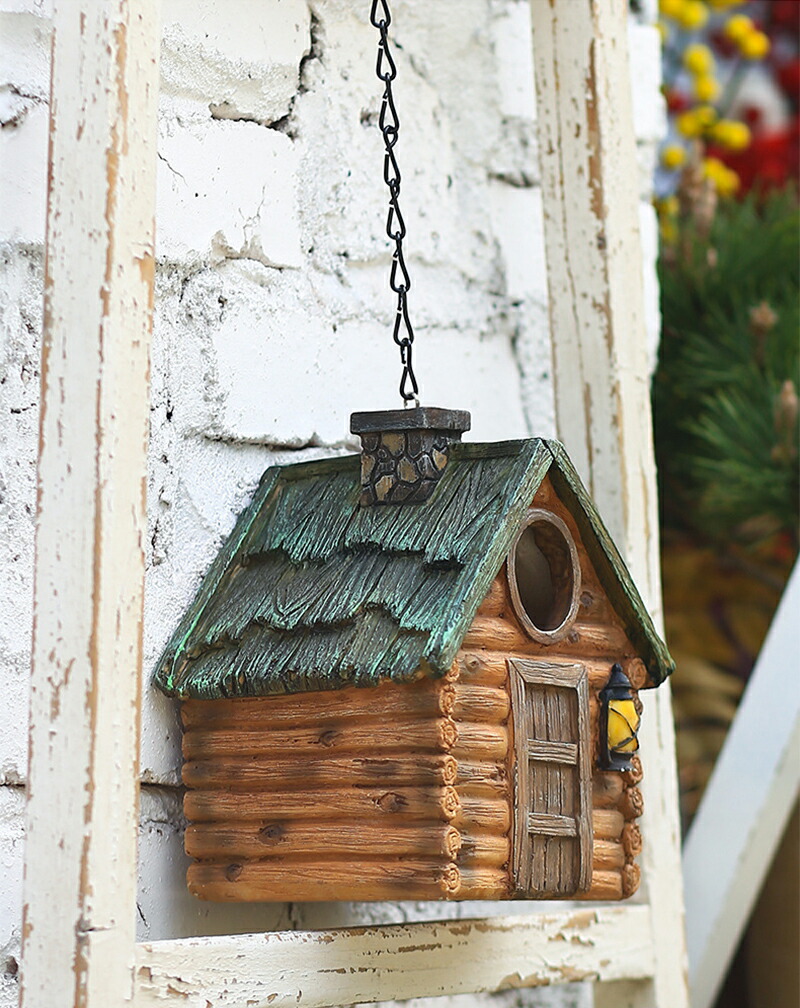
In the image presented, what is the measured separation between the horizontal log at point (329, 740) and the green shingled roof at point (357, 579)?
3 cm

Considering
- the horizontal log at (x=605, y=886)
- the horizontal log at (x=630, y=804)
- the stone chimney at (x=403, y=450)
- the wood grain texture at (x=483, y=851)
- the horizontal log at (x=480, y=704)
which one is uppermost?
the stone chimney at (x=403, y=450)

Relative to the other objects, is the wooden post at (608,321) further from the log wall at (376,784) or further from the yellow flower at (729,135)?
the yellow flower at (729,135)

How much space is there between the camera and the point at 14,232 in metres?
0.95

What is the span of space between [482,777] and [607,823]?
15 cm

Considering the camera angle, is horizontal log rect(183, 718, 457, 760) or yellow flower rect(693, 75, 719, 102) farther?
yellow flower rect(693, 75, 719, 102)

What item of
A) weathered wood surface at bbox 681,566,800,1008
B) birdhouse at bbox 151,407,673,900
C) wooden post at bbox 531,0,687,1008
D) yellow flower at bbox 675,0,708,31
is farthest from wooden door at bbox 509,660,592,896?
yellow flower at bbox 675,0,708,31

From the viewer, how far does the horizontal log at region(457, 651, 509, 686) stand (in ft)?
2.92

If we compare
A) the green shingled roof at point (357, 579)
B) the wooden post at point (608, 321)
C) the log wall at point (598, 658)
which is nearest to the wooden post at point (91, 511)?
the green shingled roof at point (357, 579)

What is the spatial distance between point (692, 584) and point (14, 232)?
1188 mm

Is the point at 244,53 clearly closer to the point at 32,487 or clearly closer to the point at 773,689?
the point at 32,487

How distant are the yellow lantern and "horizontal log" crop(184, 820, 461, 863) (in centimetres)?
15

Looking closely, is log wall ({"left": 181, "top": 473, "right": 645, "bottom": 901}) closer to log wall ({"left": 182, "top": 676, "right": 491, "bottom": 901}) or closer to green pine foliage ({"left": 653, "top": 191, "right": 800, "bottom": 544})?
log wall ({"left": 182, "top": 676, "right": 491, "bottom": 901})

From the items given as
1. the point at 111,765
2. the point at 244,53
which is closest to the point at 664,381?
the point at 244,53

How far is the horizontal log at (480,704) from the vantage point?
0.88 m
